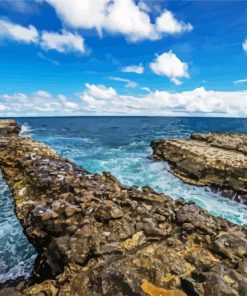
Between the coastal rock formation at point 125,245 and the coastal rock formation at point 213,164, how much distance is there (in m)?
10.7

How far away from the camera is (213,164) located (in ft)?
72.0

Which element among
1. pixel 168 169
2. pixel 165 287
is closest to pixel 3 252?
pixel 165 287

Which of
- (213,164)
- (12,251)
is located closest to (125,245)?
(12,251)

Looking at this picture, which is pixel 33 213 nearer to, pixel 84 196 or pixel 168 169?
pixel 84 196

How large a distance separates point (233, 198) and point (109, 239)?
13664 millimetres

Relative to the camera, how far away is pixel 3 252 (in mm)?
11320

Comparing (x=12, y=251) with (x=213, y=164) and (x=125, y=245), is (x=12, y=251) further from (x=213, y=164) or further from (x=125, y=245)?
(x=213, y=164)

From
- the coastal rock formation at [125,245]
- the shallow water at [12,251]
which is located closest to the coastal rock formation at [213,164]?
the coastal rock formation at [125,245]

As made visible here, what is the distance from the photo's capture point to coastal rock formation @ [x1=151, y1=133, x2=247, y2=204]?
67.1ft

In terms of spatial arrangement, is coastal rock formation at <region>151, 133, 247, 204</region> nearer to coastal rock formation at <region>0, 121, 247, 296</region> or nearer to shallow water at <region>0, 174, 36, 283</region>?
coastal rock formation at <region>0, 121, 247, 296</region>

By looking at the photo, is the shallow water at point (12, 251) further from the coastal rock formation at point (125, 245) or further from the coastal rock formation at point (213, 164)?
the coastal rock formation at point (213, 164)

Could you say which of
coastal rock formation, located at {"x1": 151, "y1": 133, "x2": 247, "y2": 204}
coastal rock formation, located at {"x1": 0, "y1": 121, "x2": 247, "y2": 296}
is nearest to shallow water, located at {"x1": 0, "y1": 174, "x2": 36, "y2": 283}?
coastal rock formation, located at {"x1": 0, "y1": 121, "x2": 247, "y2": 296}

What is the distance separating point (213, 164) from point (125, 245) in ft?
51.1

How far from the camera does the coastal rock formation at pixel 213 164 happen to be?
20453mm
